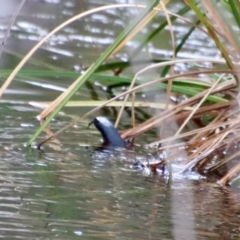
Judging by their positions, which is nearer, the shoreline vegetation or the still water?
the still water

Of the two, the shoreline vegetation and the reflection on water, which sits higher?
the shoreline vegetation

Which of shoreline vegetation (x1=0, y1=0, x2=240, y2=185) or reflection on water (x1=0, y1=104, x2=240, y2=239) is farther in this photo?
shoreline vegetation (x1=0, y1=0, x2=240, y2=185)

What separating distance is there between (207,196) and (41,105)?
37.6 inches

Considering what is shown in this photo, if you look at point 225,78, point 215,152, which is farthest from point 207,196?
point 225,78

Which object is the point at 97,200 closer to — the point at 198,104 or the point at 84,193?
the point at 84,193

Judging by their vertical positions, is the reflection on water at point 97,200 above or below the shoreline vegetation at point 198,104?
below

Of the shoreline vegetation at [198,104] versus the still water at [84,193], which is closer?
the still water at [84,193]

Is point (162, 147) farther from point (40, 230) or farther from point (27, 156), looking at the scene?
point (40, 230)

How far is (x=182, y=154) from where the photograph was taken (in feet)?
6.91

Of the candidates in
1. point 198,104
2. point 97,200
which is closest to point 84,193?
point 97,200

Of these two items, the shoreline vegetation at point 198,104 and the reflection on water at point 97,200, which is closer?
the reflection on water at point 97,200

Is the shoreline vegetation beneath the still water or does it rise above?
above

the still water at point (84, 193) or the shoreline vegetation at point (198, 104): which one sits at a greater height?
the shoreline vegetation at point (198, 104)

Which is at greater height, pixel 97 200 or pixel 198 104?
pixel 198 104
